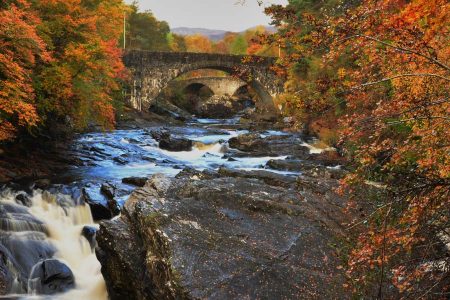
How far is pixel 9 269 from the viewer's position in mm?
8227

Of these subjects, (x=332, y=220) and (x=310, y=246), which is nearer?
(x=310, y=246)

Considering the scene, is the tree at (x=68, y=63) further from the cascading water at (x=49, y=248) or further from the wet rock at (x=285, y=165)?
the wet rock at (x=285, y=165)

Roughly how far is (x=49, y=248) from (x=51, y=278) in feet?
3.70

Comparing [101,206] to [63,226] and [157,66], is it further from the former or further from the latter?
[157,66]

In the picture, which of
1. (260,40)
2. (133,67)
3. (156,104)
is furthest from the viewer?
(156,104)

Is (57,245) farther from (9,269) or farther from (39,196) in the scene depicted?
(39,196)

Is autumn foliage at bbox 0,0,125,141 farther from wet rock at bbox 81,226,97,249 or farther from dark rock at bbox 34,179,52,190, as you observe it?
wet rock at bbox 81,226,97,249

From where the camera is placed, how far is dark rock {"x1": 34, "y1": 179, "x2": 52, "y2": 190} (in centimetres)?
1252

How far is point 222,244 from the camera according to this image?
6.30 metres

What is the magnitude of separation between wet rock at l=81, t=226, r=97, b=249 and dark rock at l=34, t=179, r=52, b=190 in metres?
3.15

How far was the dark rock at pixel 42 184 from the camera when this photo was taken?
1252 cm

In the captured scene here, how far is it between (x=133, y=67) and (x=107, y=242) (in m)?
32.6

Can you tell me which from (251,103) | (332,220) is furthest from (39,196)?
(251,103)

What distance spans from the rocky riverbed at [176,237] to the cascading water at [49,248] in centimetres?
2
